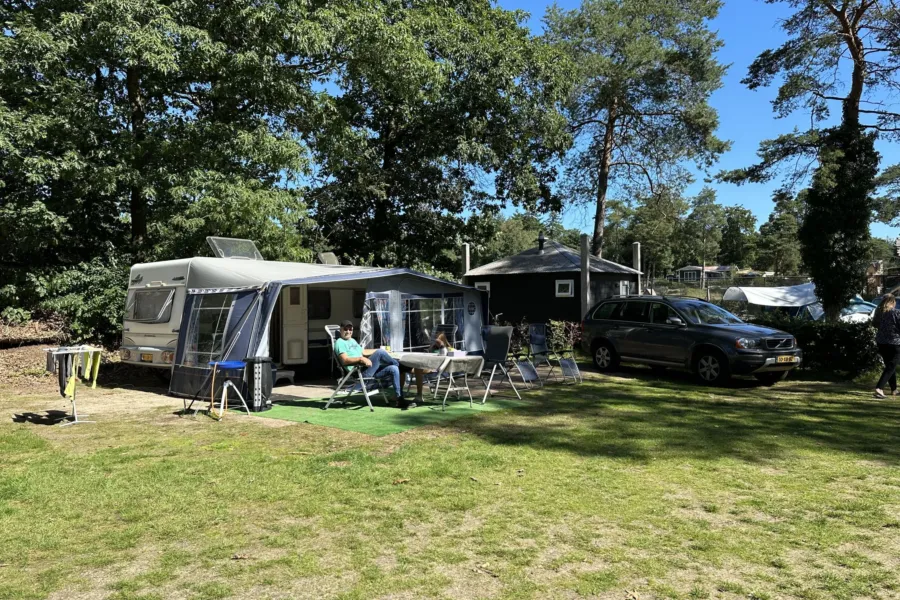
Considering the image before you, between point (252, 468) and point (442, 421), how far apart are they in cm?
286

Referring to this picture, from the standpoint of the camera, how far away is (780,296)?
2350 centimetres

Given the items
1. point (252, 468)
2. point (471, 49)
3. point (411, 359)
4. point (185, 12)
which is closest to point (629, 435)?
point (411, 359)

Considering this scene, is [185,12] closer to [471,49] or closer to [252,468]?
[471,49]

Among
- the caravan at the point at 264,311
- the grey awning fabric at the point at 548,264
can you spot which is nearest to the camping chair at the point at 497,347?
the caravan at the point at 264,311

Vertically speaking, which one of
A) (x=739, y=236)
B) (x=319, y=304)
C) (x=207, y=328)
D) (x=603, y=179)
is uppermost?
(x=739, y=236)

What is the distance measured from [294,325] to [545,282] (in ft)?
33.5

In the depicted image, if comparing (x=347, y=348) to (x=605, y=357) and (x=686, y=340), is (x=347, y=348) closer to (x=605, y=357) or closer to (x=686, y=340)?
(x=686, y=340)

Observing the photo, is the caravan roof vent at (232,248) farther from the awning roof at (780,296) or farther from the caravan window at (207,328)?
the awning roof at (780,296)

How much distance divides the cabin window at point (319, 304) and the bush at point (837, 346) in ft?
30.9

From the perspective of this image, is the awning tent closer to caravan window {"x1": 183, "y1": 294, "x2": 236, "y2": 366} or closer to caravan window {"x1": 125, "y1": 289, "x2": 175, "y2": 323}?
caravan window {"x1": 183, "y1": 294, "x2": 236, "y2": 366}

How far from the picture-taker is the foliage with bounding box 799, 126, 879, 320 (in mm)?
14961

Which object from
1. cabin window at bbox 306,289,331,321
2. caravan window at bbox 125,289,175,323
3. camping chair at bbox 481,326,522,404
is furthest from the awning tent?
camping chair at bbox 481,326,522,404

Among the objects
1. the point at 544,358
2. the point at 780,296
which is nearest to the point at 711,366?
the point at 544,358

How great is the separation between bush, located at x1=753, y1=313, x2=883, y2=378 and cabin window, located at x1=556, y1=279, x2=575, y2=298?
7627mm
